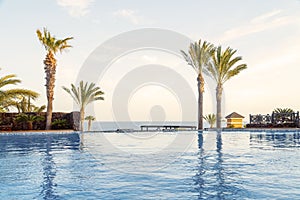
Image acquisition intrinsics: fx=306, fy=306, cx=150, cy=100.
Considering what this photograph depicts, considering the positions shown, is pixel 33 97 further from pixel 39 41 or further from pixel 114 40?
pixel 114 40

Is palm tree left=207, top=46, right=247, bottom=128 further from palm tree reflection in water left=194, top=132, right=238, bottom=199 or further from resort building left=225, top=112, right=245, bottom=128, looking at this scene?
palm tree reflection in water left=194, top=132, right=238, bottom=199

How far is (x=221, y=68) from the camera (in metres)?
28.7

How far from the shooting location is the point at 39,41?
2470 cm

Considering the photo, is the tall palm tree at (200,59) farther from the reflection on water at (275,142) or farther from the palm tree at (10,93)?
the palm tree at (10,93)

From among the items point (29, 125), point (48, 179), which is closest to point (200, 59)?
point (29, 125)

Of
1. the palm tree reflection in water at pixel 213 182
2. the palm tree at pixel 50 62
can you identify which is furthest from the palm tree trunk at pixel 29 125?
the palm tree reflection in water at pixel 213 182

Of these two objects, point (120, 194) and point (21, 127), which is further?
point (21, 127)

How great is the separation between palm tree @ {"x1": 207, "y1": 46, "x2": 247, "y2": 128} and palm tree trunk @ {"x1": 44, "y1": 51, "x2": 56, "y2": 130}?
14108 millimetres

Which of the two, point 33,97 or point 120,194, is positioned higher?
point 33,97

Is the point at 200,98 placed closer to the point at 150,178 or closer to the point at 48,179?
the point at 150,178

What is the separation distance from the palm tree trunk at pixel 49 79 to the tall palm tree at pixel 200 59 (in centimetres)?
1191

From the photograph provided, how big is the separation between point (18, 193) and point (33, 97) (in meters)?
20.0

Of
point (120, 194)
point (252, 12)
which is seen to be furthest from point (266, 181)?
point (252, 12)

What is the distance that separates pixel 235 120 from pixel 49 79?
1773 cm
